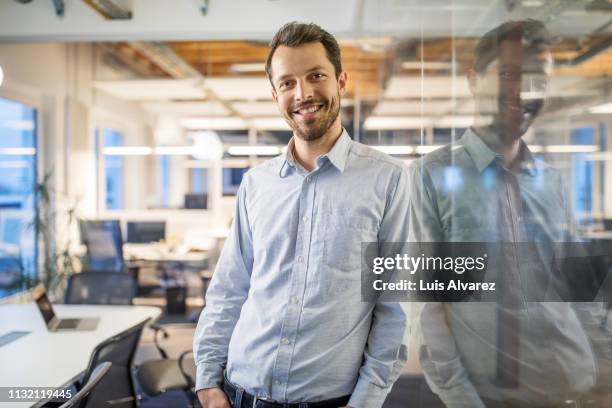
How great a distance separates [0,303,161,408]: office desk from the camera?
5.98 ft

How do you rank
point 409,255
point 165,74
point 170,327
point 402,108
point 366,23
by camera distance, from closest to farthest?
point 409,255 → point 402,108 → point 366,23 → point 170,327 → point 165,74

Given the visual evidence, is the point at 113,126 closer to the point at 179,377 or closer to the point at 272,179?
the point at 179,377

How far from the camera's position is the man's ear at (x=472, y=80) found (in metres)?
1.42

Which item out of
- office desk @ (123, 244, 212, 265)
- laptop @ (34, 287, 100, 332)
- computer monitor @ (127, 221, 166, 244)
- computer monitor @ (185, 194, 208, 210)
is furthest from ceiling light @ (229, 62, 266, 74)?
laptop @ (34, 287, 100, 332)

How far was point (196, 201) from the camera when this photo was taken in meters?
6.03

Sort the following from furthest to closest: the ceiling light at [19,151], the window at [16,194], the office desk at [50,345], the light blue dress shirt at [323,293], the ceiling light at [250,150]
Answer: the ceiling light at [250,150] < the ceiling light at [19,151] < the window at [16,194] < the office desk at [50,345] < the light blue dress shirt at [323,293]

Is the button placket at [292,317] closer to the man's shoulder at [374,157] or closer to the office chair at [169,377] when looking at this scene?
the man's shoulder at [374,157]

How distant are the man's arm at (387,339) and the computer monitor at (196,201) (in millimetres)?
4973

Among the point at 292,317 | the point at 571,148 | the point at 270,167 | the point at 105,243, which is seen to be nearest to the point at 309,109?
the point at 270,167

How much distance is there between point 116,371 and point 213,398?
923 millimetres

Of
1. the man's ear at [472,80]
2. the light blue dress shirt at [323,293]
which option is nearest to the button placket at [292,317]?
the light blue dress shirt at [323,293]

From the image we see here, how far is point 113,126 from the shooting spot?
6332mm

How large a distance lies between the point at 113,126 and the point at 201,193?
1.54 meters

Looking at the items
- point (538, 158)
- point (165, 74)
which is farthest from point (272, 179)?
point (165, 74)
